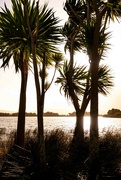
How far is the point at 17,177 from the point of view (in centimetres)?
534

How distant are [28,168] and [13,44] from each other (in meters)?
3.37

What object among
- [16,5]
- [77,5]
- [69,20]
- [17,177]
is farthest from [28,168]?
[69,20]

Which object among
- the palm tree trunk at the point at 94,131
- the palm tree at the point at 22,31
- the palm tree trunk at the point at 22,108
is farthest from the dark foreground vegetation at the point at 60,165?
the palm tree at the point at 22,31

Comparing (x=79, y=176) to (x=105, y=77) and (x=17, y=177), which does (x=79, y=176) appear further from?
(x=105, y=77)

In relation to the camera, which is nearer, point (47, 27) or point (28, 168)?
point (28, 168)

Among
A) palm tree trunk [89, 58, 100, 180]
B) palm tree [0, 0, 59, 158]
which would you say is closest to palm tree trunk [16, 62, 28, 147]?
palm tree [0, 0, 59, 158]

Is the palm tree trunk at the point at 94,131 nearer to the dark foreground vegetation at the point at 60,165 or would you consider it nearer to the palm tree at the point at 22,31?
the dark foreground vegetation at the point at 60,165

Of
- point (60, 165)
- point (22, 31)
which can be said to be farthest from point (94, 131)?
point (22, 31)

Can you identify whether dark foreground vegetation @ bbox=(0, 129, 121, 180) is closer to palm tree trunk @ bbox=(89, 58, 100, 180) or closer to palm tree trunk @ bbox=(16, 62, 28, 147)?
palm tree trunk @ bbox=(89, 58, 100, 180)

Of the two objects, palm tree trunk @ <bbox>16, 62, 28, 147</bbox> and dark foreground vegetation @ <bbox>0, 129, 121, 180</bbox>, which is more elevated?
palm tree trunk @ <bbox>16, 62, 28, 147</bbox>

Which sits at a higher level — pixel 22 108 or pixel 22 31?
pixel 22 31

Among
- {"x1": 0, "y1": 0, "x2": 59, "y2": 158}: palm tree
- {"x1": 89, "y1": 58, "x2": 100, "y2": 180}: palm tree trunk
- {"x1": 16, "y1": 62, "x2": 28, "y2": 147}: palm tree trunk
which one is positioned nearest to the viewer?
{"x1": 89, "y1": 58, "x2": 100, "y2": 180}: palm tree trunk

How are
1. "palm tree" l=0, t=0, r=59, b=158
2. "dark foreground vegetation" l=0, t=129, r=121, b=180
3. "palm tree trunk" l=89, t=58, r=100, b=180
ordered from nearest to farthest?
1. "dark foreground vegetation" l=0, t=129, r=121, b=180
2. "palm tree trunk" l=89, t=58, r=100, b=180
3. "palm tree" l=0, t=0, r=59, b=158

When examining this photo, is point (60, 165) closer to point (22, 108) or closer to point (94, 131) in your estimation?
point (94, 131)
